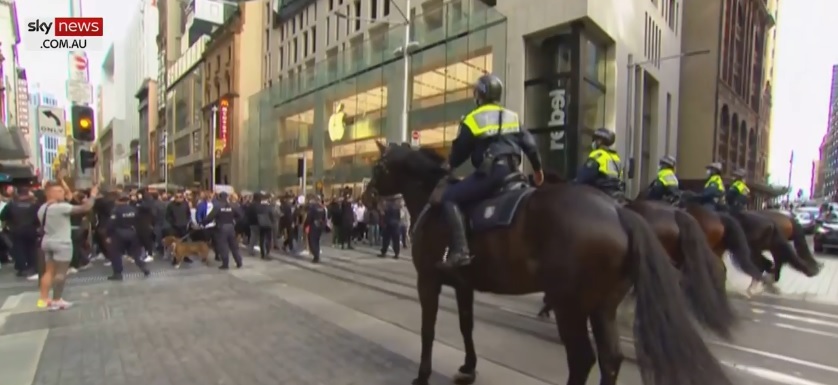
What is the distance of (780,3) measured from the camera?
79.6 metres

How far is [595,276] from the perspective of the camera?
3447 mm

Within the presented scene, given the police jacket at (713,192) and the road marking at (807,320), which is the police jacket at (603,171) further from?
the road marking at (807,320)

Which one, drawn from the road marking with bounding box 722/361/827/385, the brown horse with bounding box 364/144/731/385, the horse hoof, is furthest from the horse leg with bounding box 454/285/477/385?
the road marking with bounding box 722/361/827/385

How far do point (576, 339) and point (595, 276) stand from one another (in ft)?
1.66

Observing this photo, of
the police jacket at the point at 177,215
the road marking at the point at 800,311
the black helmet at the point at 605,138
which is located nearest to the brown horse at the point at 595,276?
the black helmet at the point at 605,138

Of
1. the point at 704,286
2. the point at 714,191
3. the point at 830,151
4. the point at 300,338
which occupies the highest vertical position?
the point at 830,151

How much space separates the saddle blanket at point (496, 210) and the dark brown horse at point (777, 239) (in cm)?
701

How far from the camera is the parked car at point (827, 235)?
715 inches

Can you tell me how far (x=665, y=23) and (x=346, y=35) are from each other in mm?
23866

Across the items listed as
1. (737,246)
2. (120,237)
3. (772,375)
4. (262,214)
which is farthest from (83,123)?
(737,246)

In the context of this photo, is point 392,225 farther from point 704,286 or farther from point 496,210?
point 704,286

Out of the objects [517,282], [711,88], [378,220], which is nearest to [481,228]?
[517,282]

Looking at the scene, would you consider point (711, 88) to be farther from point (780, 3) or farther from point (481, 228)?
point (780, 3)

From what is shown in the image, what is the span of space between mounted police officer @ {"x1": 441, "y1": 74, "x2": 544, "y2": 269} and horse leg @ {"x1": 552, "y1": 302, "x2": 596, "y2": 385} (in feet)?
2.87
